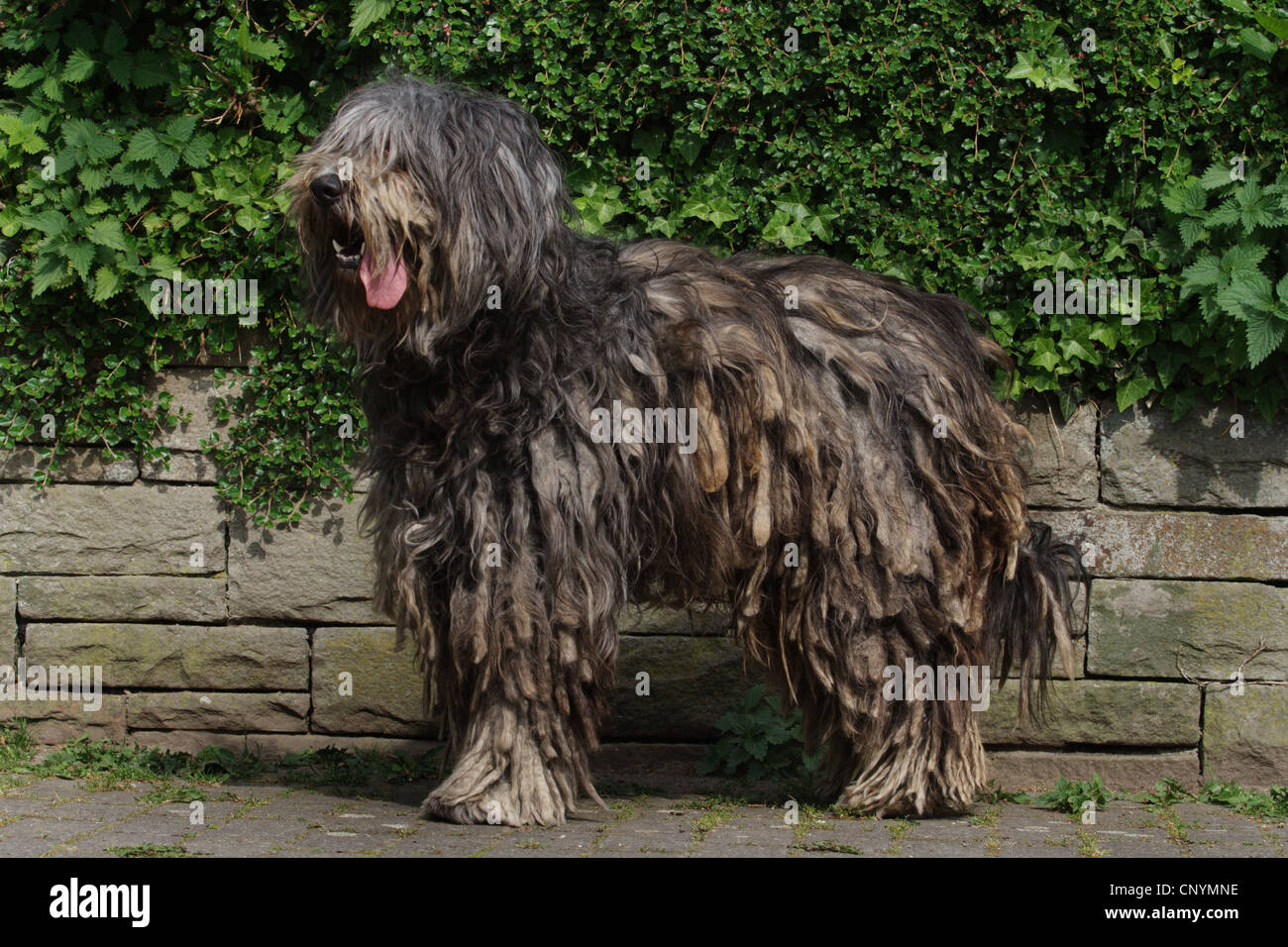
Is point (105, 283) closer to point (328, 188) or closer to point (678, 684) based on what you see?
point (328, 188)

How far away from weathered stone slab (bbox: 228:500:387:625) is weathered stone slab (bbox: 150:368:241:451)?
0.44 metres

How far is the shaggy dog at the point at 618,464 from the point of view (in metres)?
4.55

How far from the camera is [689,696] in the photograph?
6234 mm

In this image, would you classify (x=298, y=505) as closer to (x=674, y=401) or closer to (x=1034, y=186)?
(x=674, y=401)

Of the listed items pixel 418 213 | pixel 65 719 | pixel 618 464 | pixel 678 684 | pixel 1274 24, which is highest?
pixel 1274 24

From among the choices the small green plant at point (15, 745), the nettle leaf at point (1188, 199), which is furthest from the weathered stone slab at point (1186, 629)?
the small green plant at point (15, 745)

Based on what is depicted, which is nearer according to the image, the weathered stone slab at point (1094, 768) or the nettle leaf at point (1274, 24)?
the nettle leaf at point (1274, 24)

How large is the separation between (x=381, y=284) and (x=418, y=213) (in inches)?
9.8

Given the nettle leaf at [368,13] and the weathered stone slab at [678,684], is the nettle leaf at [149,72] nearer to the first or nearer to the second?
the nettle leaf at [368,13]

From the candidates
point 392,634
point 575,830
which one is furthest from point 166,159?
point 575,830

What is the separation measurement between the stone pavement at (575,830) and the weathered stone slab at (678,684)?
2.25 feet

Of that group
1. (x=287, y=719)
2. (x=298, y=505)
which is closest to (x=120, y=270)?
(x=298, y=505)

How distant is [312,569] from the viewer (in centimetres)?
620

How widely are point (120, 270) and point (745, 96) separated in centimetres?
271
